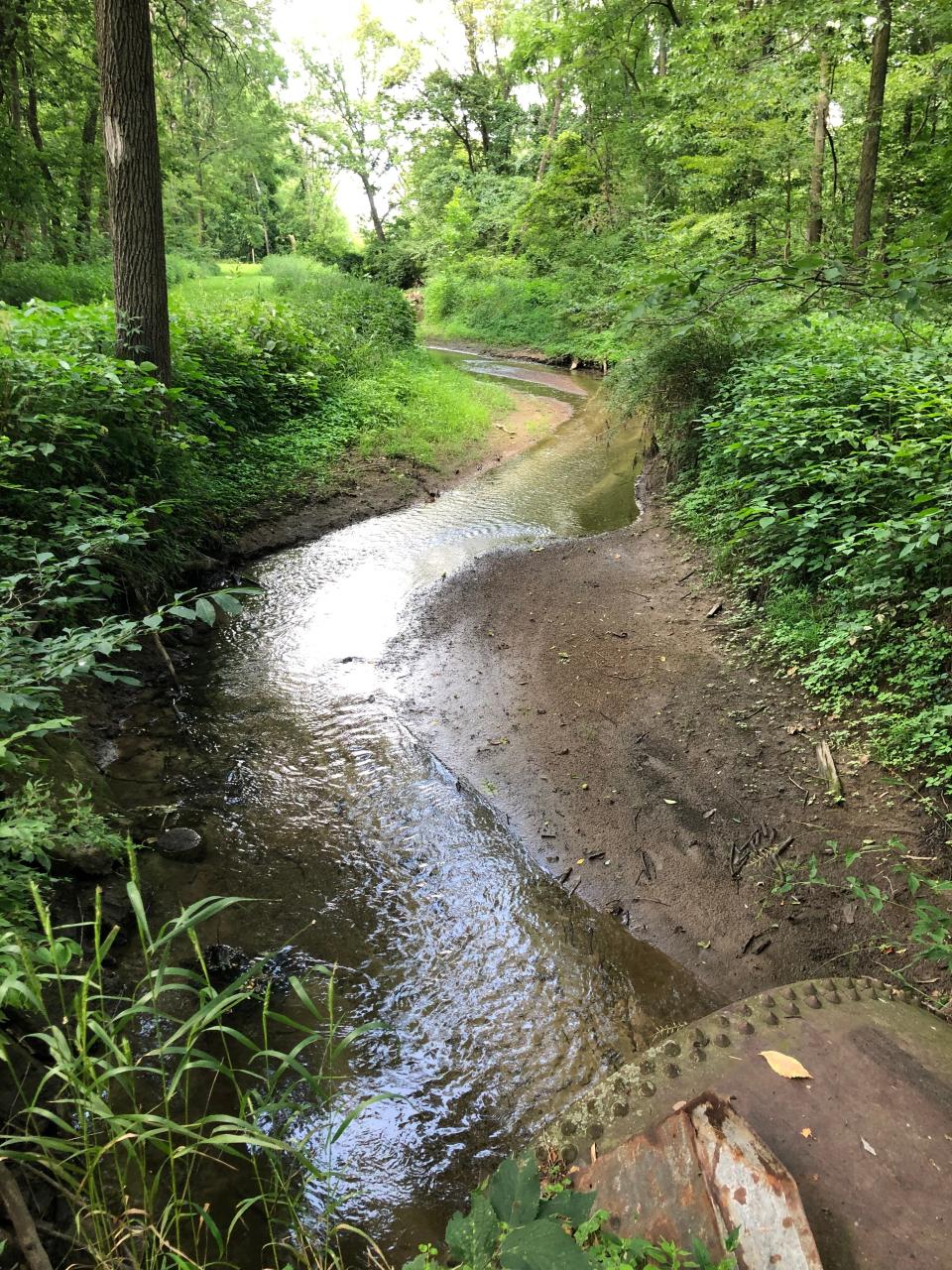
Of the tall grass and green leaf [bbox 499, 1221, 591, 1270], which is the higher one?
green leaf [bbox 499, 1221, 591, 1270]

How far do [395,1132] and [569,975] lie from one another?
102cm

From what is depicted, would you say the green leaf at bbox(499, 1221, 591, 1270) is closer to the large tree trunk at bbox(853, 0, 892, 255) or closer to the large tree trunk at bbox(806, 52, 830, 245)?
the large tree trunk at bbox(853, 0, 892, 255)

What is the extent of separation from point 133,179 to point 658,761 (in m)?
6.44

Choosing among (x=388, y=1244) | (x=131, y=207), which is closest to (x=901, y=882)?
(x=388, y=1244)

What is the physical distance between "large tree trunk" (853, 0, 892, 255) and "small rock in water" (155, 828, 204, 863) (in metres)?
10.3

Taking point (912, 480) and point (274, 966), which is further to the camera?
point (912, 480)

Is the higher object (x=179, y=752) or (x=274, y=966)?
(x=179, y=752)

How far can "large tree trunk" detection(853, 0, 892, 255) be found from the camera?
28.4ft

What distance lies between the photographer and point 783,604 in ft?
16.1

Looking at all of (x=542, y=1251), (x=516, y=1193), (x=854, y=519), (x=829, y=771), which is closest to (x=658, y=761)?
(x=829, y=771)

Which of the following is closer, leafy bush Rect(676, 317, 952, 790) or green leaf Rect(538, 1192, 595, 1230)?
green leaf Rect(538, 1192, 595, 1230)

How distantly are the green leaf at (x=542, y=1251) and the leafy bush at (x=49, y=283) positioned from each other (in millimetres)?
12472

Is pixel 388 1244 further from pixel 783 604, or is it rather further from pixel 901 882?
pixel 783 604

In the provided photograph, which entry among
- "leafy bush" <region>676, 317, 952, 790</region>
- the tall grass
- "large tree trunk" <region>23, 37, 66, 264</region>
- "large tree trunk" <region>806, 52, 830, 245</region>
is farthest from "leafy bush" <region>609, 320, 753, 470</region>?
"large tree trunk" <region>23, 37, 66, 264</region>
